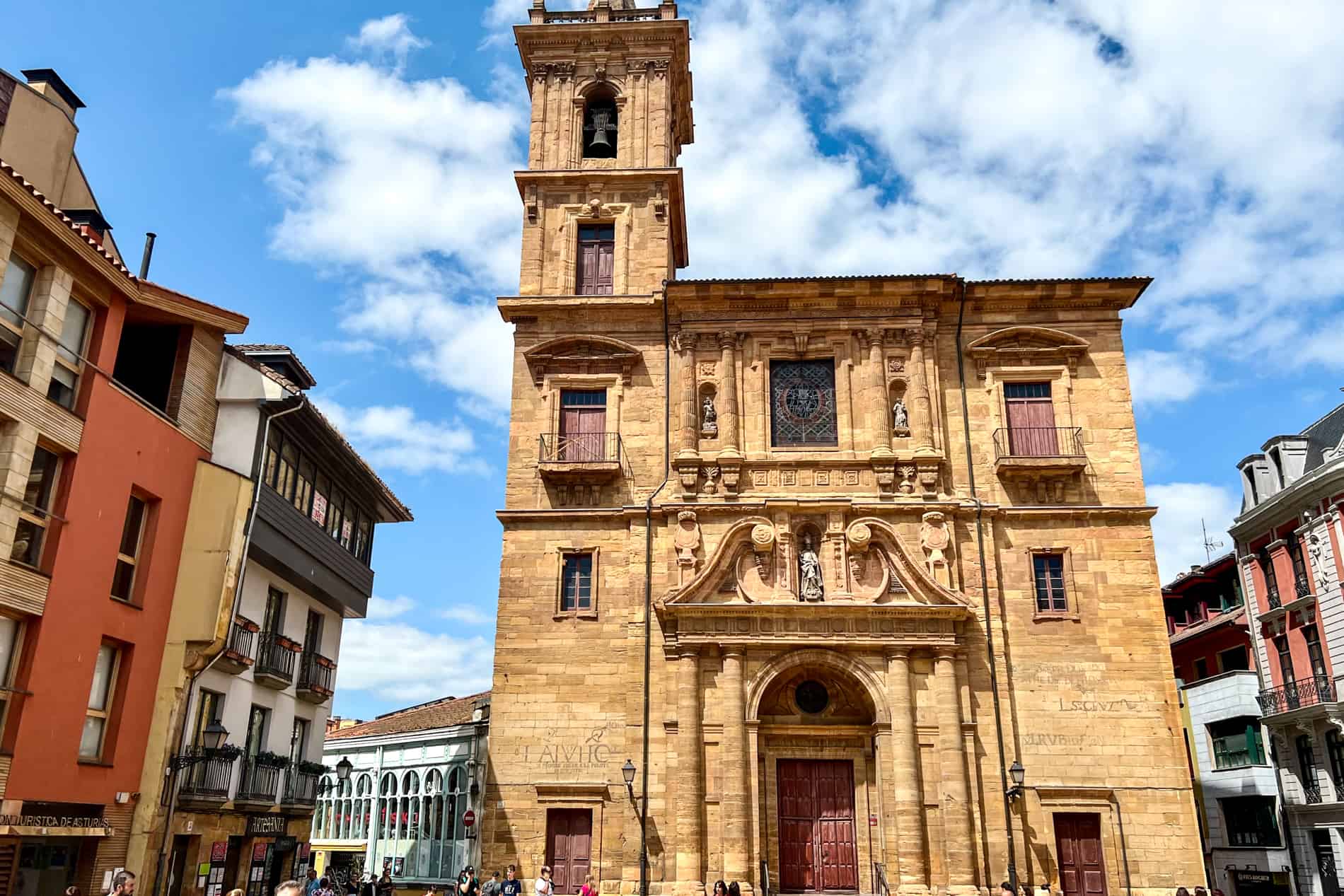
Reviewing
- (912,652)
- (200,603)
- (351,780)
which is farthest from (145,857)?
(351,780)

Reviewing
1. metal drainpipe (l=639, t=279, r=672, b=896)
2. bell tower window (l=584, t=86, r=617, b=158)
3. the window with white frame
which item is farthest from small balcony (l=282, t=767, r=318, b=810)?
bell tower window (l=584, t=86, r=617, b=158)

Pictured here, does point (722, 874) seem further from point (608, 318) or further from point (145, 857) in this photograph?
point (608, 318)

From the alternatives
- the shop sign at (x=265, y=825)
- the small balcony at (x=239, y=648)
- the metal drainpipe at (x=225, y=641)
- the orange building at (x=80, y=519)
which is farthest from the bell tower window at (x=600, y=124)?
the shop sign at (x=265, y=825)

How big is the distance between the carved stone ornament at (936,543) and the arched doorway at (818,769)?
3.18 m

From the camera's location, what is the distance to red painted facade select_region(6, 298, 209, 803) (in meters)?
17.9

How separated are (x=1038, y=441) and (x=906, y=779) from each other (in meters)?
9.90

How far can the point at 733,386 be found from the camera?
95.8 ft

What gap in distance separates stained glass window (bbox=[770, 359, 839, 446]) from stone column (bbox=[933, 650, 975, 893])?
679 cm

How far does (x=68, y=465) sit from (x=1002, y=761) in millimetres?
21319

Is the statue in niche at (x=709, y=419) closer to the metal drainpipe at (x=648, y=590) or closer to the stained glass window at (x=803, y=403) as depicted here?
the metal drainpipe at (x=648, y=590)

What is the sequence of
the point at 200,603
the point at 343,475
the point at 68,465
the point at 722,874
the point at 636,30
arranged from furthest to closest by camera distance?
1. the point at 636,30
2. the point at 343,475
3. the point at 722,874
4. the point at 200,603
5. the point at 68,465

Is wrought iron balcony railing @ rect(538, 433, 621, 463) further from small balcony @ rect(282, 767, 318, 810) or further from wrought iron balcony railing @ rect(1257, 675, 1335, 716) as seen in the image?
wrought iron balcony railing @ rect(1257, 675, 1335, 716)

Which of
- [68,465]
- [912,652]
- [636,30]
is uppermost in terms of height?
[636,30]

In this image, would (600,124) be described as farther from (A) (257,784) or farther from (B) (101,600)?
(A) (257,784)
